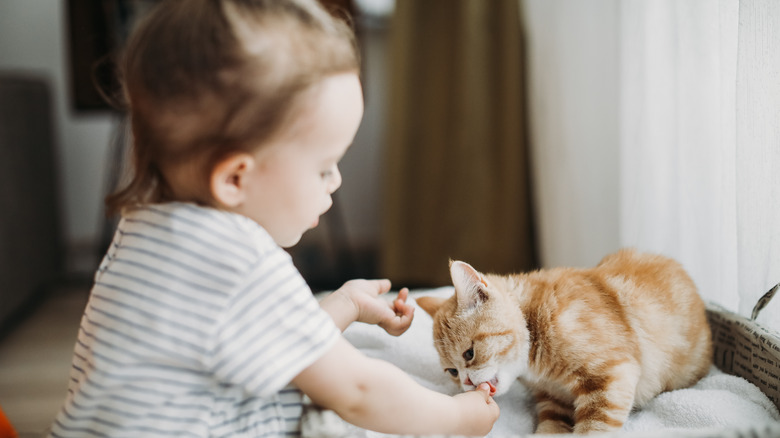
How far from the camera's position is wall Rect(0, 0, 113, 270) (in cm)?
256

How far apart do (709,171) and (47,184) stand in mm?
2318

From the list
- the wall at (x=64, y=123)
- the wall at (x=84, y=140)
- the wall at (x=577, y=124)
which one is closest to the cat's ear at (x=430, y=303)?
the wall at (x=577, y=124)

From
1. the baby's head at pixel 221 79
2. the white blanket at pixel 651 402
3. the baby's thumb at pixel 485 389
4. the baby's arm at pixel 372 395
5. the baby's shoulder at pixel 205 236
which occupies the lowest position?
the white blanket at pixel 651 402

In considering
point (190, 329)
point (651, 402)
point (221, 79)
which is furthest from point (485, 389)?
point (221, 79)

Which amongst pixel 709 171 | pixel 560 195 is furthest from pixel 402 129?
pixel 709 171

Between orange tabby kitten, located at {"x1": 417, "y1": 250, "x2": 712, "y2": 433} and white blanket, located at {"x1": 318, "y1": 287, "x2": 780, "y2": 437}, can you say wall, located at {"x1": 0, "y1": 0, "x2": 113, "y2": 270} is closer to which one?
white blanket, located at {"x1": 318, "y1": 287, "x2": 780, "y2": 437}

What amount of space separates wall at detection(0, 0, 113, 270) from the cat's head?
6.96ft

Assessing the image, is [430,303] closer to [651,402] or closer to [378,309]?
[378,309]

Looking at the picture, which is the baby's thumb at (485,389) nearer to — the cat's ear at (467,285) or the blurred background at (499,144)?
the cat's ear at (467,285)

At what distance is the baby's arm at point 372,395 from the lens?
2.35 feet

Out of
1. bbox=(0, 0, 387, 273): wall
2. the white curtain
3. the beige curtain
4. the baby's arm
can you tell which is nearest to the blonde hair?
the baby's arm

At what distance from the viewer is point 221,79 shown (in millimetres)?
671

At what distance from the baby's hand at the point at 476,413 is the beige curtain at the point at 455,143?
49.6 inches

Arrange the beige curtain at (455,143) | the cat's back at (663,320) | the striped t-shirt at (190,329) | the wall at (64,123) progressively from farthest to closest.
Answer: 1. the wall at (64,123)
2. the beige curtain at (455,143)
3. the cat's back at (663,320)
4. the striped t-shirt at (190,329)
